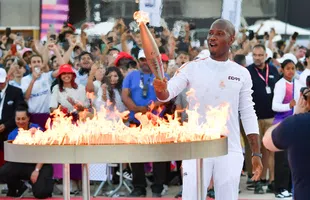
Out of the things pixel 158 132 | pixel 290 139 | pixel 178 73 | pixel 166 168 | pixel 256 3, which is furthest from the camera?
pixel 256 3

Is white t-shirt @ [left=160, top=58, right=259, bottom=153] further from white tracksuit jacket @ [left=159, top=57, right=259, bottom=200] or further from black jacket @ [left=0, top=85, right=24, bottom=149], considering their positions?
black jacket @ [left=0, top=85, right=24, bottom=149]

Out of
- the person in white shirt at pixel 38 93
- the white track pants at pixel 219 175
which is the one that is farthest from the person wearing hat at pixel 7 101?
the white track pants at pixel 219 175

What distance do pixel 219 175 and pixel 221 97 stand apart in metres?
0.58

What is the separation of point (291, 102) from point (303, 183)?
6.22 metres

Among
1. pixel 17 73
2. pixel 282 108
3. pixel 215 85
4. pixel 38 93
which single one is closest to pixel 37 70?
pixel 38 93

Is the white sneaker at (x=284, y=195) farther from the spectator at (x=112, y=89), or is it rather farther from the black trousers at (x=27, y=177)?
the black trousers at (x=27, y=177)

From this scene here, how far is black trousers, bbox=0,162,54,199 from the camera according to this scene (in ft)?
36.3

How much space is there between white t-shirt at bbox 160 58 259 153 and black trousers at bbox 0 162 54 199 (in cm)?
452

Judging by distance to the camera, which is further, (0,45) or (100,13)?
(100,13)

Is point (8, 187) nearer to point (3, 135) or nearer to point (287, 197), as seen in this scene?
point (3, 135)

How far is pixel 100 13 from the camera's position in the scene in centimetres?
1672

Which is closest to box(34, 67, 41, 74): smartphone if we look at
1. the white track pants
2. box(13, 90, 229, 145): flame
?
the white track pants

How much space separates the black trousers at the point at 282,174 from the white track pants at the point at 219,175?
4.66m

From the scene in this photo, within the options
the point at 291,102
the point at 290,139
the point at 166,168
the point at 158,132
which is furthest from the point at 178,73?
the point at 166,168
